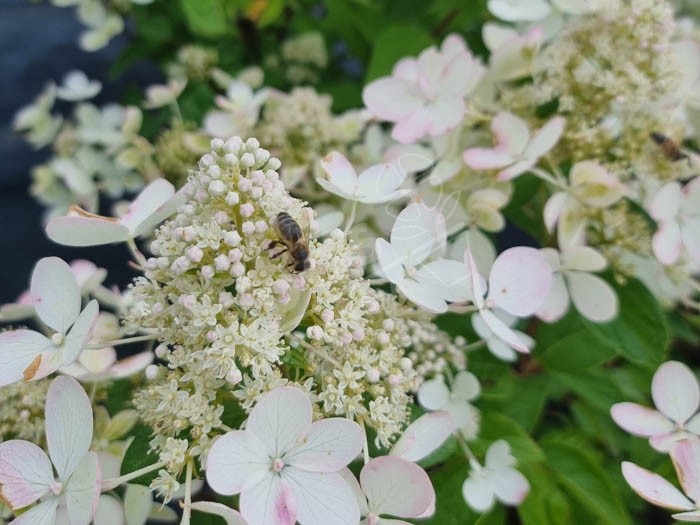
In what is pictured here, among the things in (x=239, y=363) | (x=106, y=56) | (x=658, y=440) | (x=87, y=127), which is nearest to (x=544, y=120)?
(x=658, y=440)

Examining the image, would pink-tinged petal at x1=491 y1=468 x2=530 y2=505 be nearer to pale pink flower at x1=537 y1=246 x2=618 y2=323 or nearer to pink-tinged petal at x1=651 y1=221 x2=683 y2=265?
pale pink flower at x1=537 y1=246 x2=618 y2=323

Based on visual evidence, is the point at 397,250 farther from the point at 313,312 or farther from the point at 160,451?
the point at 160,451

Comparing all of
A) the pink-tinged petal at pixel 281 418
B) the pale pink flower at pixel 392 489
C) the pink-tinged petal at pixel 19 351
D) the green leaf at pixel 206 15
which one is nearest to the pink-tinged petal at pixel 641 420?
the pale pink flower at pixel 392 489

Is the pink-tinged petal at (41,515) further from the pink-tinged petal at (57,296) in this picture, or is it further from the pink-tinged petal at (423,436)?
the pink-tinged petal at (423,436)

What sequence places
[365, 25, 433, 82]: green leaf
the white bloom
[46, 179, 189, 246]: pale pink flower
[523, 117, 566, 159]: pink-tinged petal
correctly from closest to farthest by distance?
1. [46, 179, 189, 246]: pale pink flower
2. [523, 117, 566, 159]: pink-tinged petal
3. [365, 25, 433, 82]: green leaf
4. the white bloom

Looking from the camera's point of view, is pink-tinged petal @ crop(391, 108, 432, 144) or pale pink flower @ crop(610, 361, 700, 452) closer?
pale pink flower @ crop(610, 361, 700, 452)

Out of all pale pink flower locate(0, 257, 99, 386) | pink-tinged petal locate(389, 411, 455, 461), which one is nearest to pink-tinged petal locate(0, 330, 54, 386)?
pale pink flower locate(0, 257, 99, 386)
